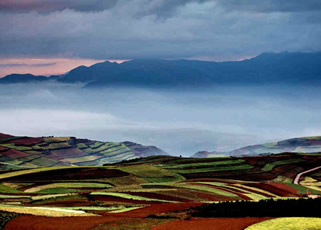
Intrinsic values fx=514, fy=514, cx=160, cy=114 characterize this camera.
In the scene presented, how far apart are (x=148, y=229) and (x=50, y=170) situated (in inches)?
3563

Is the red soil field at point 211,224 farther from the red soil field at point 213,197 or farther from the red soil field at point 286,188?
the red soil field at point 286,188

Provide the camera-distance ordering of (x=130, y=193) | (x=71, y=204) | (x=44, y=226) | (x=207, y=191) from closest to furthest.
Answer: (x=44, y=226) → (x=71, y=204) → (x=130, y=193) → (x=207, y=191)

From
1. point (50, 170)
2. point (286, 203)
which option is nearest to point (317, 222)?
point (286, 203)

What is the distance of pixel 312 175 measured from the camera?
435 feet

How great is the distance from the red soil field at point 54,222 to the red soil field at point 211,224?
686cm

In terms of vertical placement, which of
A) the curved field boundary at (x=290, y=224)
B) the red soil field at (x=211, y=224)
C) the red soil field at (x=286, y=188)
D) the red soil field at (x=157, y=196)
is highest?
the curved field boundary at (x=290, y=224)

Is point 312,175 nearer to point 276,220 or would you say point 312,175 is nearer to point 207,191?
point 207,191

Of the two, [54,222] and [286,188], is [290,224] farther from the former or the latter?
[286,188]

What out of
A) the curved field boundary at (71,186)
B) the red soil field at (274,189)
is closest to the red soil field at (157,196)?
the curved field boundary at (71,186)

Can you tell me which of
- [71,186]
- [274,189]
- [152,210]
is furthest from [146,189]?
[152,210]

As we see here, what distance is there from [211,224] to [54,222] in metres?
15.3

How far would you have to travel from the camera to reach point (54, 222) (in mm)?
49750

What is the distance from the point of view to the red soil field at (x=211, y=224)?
44.4m

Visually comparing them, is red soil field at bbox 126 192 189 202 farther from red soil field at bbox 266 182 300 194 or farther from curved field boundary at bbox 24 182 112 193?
red soil field at bbox 266 182 300 194
